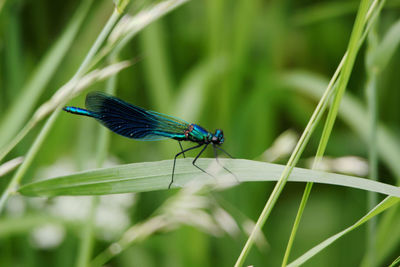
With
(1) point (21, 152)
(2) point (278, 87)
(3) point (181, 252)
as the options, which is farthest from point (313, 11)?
(1) point (21, 152)

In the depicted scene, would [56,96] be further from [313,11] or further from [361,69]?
[361,69]

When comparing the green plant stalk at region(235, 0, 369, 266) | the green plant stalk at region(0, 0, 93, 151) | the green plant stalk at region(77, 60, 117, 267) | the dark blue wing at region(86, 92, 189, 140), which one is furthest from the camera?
the green plant stalk at region(0, 0, 93, 151)

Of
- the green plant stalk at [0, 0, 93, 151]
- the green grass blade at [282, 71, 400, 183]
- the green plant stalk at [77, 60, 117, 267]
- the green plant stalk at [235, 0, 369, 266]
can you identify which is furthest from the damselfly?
the green grass blade at [282, 71, 400, 183]

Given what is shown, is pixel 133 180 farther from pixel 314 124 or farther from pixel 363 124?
pixel 363 124

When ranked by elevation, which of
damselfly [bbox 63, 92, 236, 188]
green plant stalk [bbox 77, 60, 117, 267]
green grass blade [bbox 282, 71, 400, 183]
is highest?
green grass blade [bbox 282, 71, 400, 183]

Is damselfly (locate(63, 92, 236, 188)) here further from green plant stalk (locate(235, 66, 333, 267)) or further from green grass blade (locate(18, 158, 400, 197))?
green plant stalk (locate(235, 66, 333, 267))

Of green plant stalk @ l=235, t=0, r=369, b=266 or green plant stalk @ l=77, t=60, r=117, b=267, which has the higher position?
green plant stalk @ l=235, t=0, r=369, b=266
